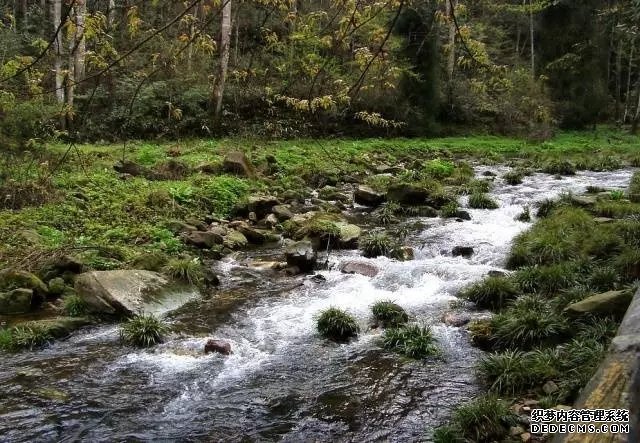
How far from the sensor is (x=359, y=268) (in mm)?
10180

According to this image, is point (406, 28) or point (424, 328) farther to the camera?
point (406, 28)

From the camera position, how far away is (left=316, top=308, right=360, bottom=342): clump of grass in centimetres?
744

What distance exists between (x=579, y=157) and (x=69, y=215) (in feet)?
65.7

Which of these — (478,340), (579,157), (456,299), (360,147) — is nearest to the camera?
(478,340)

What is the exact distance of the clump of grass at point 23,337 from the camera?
686cm

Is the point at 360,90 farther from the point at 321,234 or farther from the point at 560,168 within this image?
the point at 560,168

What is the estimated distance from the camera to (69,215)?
1135 cm

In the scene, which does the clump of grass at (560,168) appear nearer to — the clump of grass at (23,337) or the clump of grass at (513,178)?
the clump of grass at (513,178)

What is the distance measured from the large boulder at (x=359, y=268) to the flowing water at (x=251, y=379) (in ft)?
2.00

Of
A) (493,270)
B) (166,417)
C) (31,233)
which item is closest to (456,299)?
(493,270)

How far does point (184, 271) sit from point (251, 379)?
11.1 feet

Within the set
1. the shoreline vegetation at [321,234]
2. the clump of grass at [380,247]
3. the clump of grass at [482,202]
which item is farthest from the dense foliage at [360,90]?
the clump of grass at [380,247]

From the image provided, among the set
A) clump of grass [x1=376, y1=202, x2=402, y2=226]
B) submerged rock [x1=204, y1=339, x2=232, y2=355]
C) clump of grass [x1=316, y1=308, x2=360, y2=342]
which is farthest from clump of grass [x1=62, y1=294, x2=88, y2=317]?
clump of grass [x1=376, y1=202, x2=402, y2=226]

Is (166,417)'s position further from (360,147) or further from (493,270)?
(360,147)
